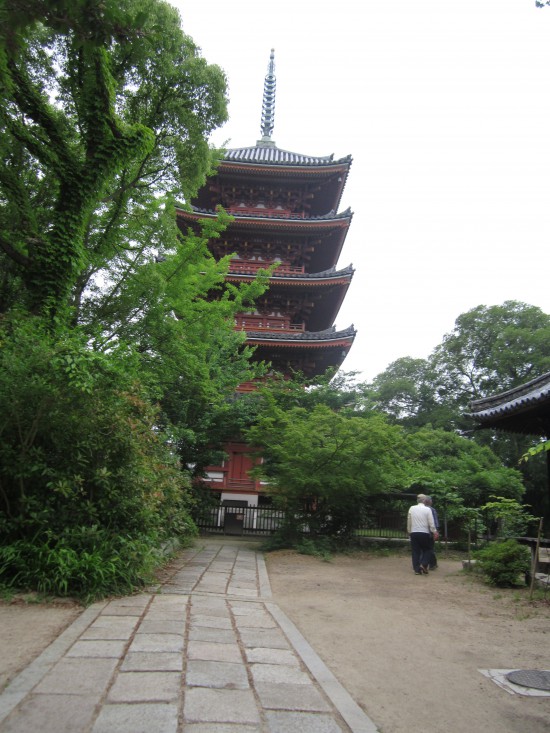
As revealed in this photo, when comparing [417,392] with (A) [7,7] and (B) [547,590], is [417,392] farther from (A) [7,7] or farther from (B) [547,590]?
(A) [7,7]

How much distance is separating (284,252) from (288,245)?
316mm

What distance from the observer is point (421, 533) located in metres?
8.41

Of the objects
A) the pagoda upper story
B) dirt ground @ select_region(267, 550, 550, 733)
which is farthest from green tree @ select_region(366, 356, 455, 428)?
dirt ground @ select_region(267, 550, 550, 733)

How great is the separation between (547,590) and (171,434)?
734cm

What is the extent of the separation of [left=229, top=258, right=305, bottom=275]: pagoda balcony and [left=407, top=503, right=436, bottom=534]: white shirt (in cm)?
1171

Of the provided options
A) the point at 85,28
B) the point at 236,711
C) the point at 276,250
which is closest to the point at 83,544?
the point at 236,711

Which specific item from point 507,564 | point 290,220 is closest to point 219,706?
point 507,564

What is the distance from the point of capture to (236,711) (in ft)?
8.15

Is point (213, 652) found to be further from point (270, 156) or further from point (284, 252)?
point (270, 156)

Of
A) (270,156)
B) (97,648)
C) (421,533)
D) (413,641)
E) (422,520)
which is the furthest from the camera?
(270,156)

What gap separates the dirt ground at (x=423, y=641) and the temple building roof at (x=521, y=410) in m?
2.55

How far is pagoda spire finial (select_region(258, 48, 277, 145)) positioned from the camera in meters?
26.5

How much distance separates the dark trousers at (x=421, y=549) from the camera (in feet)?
27.8

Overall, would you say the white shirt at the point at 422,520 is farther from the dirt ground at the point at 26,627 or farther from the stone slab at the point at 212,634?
the dirt ground at the point at 26,627
